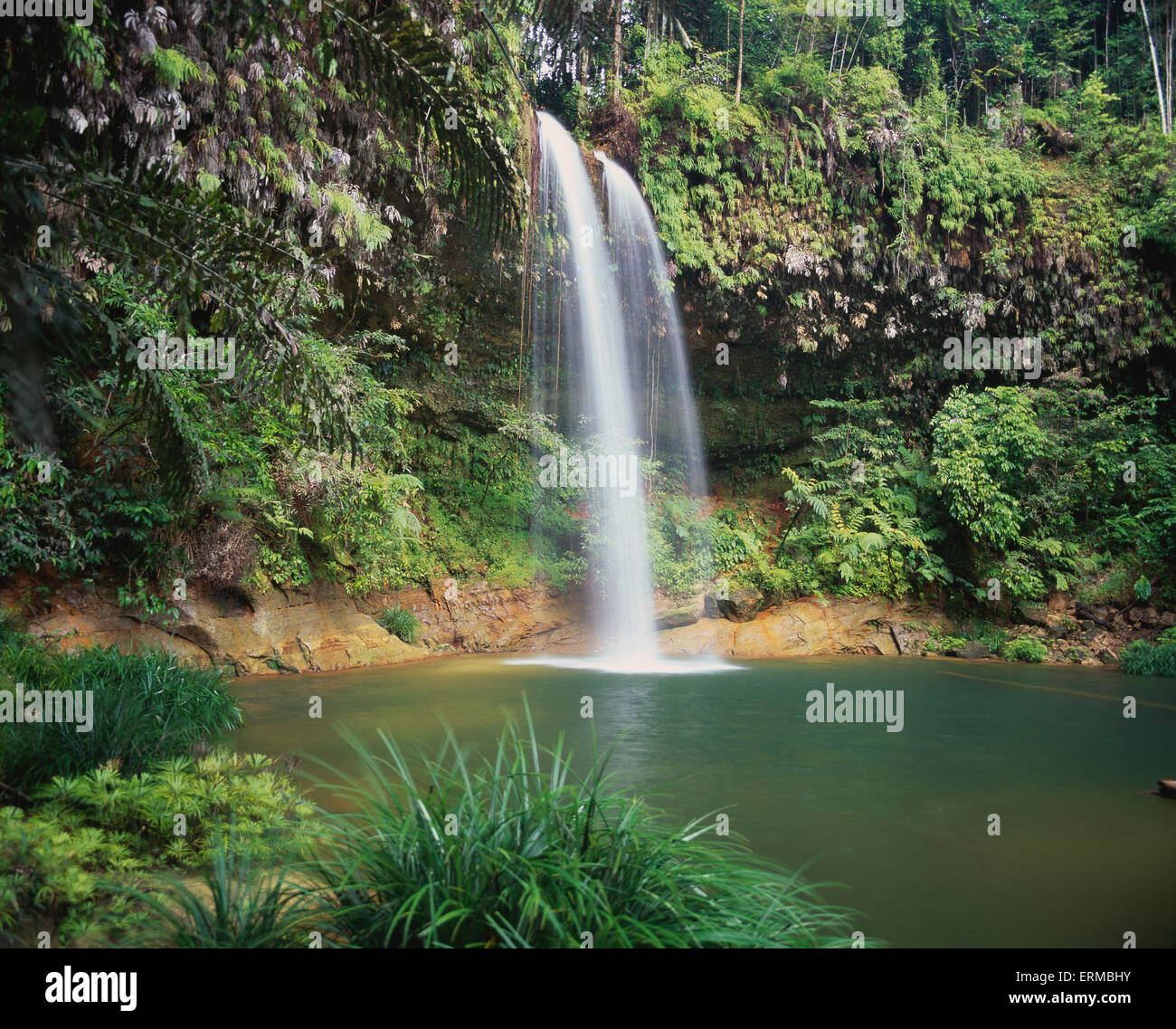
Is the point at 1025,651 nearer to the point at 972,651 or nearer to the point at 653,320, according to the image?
the point at 972,651

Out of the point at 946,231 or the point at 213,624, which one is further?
the point at 946,231

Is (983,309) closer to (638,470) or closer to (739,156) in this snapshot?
(739,156)

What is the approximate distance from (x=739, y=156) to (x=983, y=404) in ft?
22.3

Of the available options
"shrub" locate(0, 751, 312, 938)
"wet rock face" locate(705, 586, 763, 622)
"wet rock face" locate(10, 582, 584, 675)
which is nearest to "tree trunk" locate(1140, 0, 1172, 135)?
"wet rock face" locate(705, 586, 763, 622)

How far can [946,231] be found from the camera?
1528 cm

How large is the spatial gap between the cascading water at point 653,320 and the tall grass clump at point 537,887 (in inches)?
517

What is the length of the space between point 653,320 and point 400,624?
7.98m

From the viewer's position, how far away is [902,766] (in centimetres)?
618

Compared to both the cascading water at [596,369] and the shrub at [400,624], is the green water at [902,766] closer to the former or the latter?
the shrub at [400,624]

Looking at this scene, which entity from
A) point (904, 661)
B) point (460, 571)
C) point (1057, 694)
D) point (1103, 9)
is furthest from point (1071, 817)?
point (1103, 9)

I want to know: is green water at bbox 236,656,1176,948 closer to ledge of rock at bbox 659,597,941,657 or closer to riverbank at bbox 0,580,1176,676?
riverbank at bbox 0,580,1176,676

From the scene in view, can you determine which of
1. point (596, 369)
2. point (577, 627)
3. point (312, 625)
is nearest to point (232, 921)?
point (312, 625)

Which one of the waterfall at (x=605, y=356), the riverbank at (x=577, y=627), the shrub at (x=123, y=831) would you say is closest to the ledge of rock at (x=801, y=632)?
the riverbank at (x=577, y=627)

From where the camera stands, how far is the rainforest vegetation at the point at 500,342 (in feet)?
11.0
